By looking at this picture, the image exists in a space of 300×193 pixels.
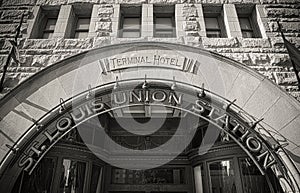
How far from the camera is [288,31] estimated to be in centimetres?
641

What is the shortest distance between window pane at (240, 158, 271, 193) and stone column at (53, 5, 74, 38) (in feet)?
22.1

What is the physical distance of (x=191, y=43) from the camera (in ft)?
20.2

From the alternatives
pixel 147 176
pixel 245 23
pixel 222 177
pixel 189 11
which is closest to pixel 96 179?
pixel 147 176

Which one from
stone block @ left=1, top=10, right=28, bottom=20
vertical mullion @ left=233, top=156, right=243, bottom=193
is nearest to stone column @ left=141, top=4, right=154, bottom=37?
stone block @ left=1, top=10, right=28, bottom=20

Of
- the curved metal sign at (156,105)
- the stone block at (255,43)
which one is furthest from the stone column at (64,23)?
the stone block at (255,43)

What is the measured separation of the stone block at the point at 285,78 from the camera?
18.6 ft

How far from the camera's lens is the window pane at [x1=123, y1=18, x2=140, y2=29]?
23.2ft

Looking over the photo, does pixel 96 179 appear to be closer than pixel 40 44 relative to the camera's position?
No

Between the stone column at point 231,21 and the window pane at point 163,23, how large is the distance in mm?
1769

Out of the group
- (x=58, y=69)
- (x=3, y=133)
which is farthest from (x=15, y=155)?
(x=58, y=69)

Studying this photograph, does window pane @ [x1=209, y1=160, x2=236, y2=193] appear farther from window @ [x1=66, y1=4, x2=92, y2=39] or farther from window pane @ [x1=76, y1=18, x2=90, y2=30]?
window pane @ [x1=76, y1=18, x2=90, y2=30]

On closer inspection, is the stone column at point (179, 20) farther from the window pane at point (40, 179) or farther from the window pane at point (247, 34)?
the window pane at point (40, 179)

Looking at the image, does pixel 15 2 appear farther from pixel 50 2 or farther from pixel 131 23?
pixel 131 23

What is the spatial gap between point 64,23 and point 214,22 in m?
4.91
